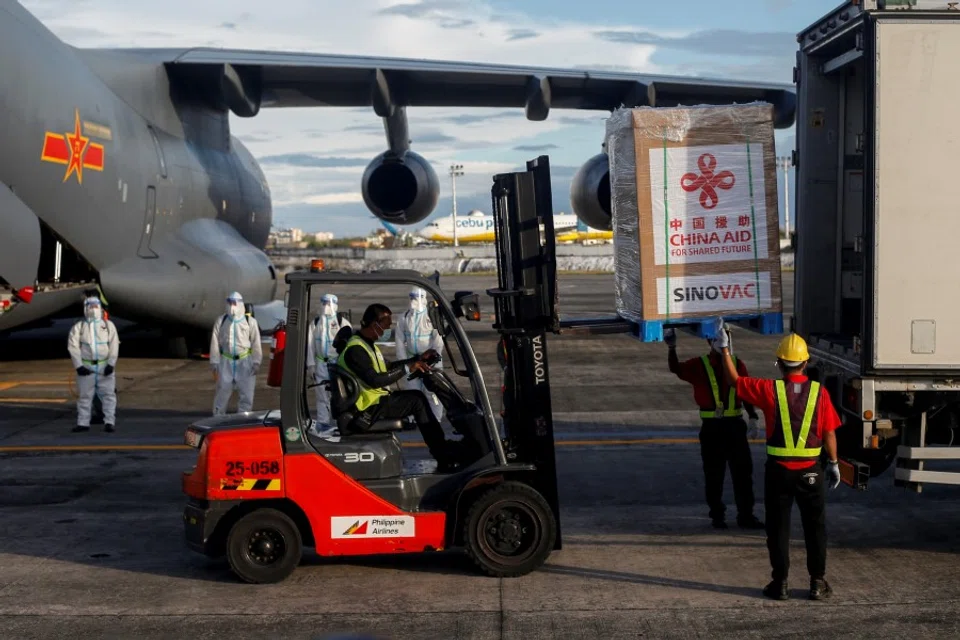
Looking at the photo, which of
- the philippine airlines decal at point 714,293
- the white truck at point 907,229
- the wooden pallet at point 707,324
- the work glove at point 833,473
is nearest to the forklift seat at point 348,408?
the wooden pallet at point 707,324

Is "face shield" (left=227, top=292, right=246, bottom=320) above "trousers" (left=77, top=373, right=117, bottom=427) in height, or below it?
above

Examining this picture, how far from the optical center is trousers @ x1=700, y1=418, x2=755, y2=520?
9.12m

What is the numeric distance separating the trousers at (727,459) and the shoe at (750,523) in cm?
6

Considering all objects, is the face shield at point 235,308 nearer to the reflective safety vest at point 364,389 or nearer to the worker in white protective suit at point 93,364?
the worker in white protective suit at point 93,364

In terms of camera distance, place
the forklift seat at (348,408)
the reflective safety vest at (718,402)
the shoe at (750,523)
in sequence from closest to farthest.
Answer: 1. the forklift seat at (348,408)
2. the shoe at (750,523)
3. the reflective safety vest at (718,402)

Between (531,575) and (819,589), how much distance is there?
1.87 m

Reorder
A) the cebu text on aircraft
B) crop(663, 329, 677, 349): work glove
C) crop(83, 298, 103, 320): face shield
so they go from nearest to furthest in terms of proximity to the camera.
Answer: crop(663, 329, 677, 349): work glove → crop(83, 298, 103, 320): face shield → the cebu text on aircraft

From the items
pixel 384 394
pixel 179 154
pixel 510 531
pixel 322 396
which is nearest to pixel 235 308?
pixel 322 396

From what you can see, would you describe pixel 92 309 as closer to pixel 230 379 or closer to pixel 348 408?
pixel 230 379

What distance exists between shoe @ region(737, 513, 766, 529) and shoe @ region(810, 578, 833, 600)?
1791 millimetres

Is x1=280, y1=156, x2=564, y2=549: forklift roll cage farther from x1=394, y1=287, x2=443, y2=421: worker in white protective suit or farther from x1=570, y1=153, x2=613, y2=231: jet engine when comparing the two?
x1=570, y1=153, x2=613, y2=231: jet engine

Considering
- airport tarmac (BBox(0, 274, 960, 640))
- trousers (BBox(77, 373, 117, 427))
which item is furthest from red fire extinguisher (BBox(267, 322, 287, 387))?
trousers (BBox(77, 373, 117, 427))

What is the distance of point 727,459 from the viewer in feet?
30.3

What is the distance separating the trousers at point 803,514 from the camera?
7.17 meters
